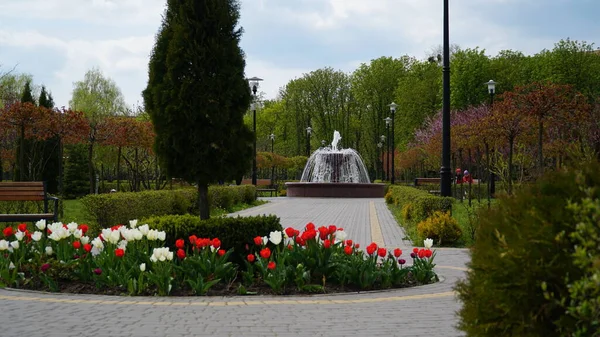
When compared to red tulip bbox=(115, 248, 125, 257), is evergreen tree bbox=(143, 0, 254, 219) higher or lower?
higher

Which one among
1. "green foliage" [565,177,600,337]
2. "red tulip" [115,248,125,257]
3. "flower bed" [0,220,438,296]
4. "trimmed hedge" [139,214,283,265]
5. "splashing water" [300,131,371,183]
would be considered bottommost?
"flower bed" [0,220,438,296]

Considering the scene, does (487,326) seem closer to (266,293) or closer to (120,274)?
(266,293)

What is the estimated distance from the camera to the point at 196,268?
7883 millimetres

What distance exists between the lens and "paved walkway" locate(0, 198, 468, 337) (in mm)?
5867

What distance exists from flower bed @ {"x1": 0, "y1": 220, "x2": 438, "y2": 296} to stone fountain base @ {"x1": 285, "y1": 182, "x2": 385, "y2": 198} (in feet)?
106

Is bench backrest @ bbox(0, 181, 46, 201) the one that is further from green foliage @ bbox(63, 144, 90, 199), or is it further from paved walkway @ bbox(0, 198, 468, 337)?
green foliage @ bbox(63, 144, 90, 199)

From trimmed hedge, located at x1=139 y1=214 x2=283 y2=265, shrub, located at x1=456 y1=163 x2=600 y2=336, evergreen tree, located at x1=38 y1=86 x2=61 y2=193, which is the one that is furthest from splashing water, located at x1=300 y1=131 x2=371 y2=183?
shrub, located at x1=456 y1=163 x2=600 y2=336

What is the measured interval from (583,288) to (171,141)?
7.07 m

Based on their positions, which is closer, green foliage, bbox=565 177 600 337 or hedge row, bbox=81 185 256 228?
green foliage, bbox=565 177 600 337

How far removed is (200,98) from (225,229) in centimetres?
189

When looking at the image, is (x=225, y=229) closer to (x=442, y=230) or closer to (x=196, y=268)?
(x=196, y=268)

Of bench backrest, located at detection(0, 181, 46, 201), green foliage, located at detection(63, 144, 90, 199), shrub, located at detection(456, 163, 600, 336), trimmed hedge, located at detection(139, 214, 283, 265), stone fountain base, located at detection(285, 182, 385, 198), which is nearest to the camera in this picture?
shrub, located at detection(456, 163, 600, 336)

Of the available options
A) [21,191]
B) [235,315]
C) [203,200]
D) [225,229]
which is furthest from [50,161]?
[235,315]

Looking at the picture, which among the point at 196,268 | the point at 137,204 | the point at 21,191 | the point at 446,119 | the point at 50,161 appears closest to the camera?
the point at 196,268
